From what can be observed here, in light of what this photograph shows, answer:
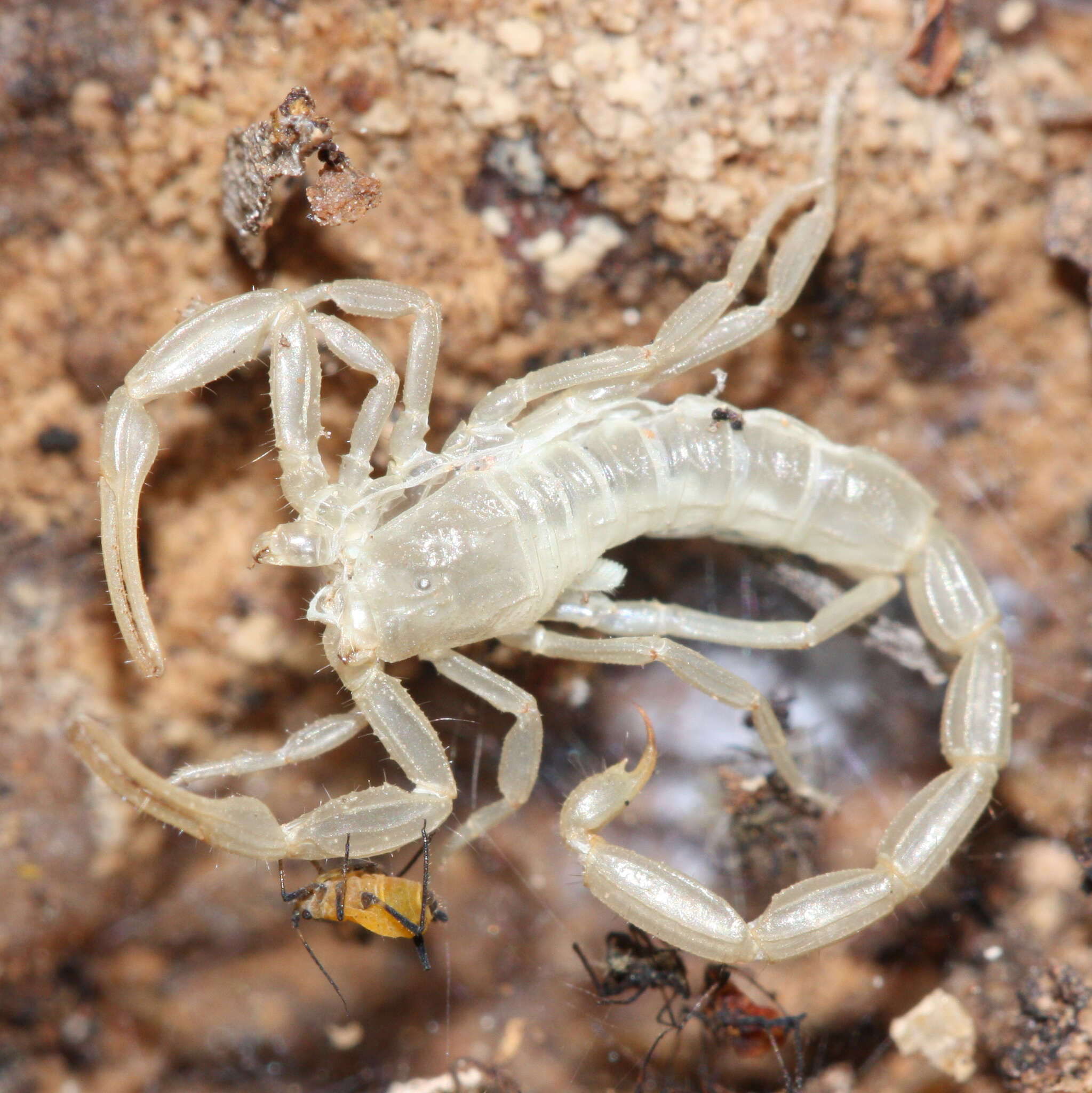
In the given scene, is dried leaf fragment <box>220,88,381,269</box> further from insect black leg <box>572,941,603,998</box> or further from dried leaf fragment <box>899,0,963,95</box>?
insect black leg <box>572,941,603,998</box>

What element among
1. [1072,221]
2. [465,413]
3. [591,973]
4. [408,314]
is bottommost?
[591,973]

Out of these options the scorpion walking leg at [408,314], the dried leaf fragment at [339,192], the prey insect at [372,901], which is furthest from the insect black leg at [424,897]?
the dried leaf fragment at [339,192]

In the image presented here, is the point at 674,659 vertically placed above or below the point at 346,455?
below

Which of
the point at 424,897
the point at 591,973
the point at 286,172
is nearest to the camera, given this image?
the point at 286,172

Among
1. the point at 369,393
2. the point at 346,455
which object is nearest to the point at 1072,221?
the point at 369,393

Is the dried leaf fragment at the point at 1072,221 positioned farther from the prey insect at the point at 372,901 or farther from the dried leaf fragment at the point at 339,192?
the prey insect at the point at 372,901

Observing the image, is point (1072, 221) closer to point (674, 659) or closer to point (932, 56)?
point (932, 56)

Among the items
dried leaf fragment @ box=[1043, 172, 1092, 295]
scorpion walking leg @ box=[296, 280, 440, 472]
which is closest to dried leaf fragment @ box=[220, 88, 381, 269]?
scorpion walking leg @ box=[296, 280, 440, 472]

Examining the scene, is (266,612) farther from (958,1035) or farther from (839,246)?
(958,1035)
